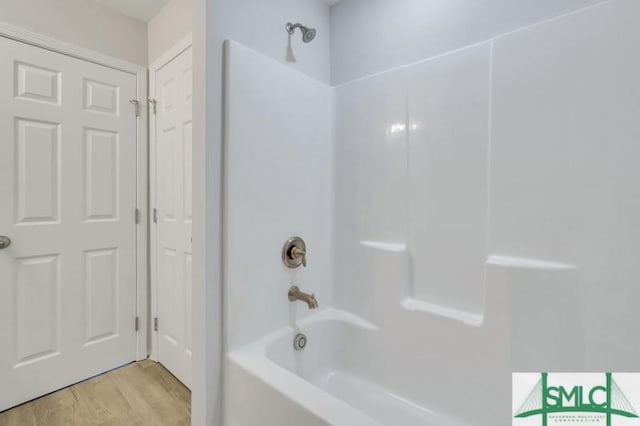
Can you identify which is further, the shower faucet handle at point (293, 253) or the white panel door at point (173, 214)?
the white panel door at point (173, 214)

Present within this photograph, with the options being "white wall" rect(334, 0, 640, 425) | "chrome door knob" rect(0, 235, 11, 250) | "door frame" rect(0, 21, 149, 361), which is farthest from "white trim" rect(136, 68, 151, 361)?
"white wall" rect(334, 0, 640, 425)

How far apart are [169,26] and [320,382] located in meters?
2.35

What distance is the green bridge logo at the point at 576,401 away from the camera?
91cm

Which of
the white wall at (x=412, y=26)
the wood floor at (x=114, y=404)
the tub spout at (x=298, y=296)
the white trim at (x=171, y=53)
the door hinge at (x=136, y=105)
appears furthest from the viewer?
the door hinge at (x=136, y=105)

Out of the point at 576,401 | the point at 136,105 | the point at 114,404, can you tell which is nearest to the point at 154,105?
the point at 136,105

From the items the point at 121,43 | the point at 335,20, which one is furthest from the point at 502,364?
the point at 121,43

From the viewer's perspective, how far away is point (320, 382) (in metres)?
1.47

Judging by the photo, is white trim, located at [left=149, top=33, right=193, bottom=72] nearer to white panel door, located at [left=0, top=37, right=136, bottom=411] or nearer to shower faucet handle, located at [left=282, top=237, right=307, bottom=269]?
white panel door, located at [left=0, top=37, right=136, bottom=411]

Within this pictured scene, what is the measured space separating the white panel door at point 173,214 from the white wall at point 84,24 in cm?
28

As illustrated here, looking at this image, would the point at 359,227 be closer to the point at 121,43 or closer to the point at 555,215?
the point at 555,215

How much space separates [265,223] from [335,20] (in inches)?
49.1

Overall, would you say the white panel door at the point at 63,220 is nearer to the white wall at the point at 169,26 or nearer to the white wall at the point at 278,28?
the white wall at the point at 169,26

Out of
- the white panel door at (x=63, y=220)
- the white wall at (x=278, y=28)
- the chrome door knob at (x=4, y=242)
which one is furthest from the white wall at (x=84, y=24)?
the white wall at (x=278, y=28)

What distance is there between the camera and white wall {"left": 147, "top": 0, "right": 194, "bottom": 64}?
1.82m
